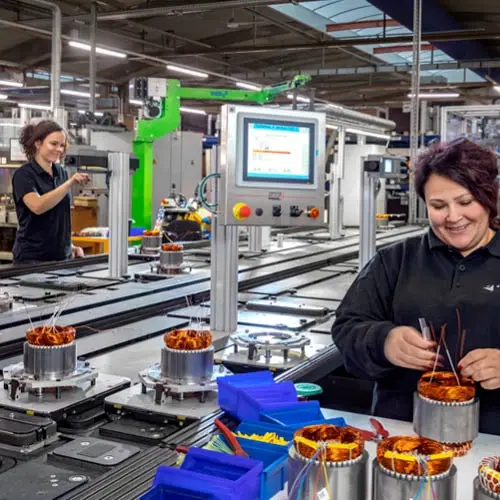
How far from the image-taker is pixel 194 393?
1.72m

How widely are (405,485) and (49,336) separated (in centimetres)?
106

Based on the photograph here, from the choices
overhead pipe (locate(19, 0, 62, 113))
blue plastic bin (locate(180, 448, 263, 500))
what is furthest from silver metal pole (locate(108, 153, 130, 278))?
overhead pipe (locate(19, 0, 62, 113))

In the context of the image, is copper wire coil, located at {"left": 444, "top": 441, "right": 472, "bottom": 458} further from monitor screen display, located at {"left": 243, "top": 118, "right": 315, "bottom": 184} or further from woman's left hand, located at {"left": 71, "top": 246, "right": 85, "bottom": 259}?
woman's left hand, located at {"left": 71, "top": 246, "right": 85, "bottom": 259}

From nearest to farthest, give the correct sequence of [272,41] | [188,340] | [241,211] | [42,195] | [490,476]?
[490,476], [188,340], [241,211], [42,195], [272,41]

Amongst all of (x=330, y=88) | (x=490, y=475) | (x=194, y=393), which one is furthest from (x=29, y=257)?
(x=330, y=88)

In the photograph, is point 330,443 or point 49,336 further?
point 49,336

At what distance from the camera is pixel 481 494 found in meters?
0.92

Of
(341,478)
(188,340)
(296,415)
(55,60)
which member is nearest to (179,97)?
(55,60)

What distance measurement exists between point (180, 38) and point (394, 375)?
Result: 31.6ft

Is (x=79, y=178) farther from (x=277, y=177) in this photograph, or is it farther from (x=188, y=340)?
(x=188, y=340)

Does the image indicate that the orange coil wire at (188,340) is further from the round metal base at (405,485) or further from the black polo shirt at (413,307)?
the round metal base at (405,485)

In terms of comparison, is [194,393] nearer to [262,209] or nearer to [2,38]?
[262,209]

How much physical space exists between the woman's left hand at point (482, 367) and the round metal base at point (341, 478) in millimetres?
462

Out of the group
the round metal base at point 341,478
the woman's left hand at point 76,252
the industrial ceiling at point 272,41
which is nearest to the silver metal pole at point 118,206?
the woman's left hand at point 76,252
